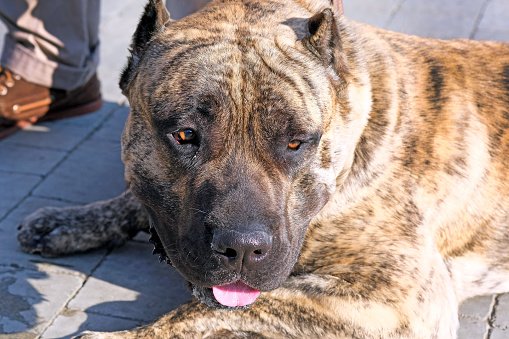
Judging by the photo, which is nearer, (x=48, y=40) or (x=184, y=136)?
(x=184, y=136)

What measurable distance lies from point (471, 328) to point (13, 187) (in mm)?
2578

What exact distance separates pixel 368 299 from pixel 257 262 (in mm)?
527

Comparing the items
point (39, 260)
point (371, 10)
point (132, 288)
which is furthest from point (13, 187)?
point (371, 10)

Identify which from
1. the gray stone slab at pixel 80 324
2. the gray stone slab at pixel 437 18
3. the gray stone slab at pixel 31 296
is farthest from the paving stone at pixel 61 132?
the gray stone slab at pixel 437 18

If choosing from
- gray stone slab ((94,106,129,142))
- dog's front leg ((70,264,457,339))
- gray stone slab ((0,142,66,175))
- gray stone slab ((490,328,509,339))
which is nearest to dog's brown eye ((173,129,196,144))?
dog's front leg ((70,264,457,339))

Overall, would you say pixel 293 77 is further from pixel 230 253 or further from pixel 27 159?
pixel 27 159

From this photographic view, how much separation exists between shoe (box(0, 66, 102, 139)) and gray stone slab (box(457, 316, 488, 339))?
291 centimetres

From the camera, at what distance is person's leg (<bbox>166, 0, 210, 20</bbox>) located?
3.51m

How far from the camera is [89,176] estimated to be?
13.3 ft

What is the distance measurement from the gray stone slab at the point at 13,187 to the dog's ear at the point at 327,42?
6.78ft

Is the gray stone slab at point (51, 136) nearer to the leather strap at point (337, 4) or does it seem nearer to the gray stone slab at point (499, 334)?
the leather strap at point (337, 4)

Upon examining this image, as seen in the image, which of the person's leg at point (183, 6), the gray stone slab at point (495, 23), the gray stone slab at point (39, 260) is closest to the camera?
the gray stone slab at point (39, 260)

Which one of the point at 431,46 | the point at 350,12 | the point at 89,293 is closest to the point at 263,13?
the point at 431,46

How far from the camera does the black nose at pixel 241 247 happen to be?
7.16ft
